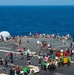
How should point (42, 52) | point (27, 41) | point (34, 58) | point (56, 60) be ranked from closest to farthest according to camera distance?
point (56, 60), point (34, 58), point (42, 52), point (27, 41)

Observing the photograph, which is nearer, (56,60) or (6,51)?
(56,60)

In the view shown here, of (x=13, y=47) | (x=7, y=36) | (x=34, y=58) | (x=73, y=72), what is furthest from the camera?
(x=7, y=36)

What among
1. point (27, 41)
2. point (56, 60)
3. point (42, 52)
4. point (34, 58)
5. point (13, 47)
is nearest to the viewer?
point (56, 60)

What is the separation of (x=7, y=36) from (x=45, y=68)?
1259 inches

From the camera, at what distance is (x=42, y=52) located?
55375 mm

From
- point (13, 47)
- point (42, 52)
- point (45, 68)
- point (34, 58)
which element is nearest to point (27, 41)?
point (13, 47)

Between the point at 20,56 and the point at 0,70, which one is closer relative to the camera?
the point at 0,70

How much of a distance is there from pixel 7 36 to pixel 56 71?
3250cm

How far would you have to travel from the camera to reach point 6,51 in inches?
2277

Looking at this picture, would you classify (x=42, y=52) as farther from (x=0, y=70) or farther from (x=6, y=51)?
(x=0, y=70)

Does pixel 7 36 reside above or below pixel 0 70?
above

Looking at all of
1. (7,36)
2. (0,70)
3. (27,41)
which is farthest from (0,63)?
(7,36)

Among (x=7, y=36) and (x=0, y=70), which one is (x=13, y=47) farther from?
(x=0, y=70)

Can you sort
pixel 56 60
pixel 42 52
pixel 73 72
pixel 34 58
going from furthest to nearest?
pixel 42 52 < pixel 34 58 < pixel 56 60 < pixel 73 72
